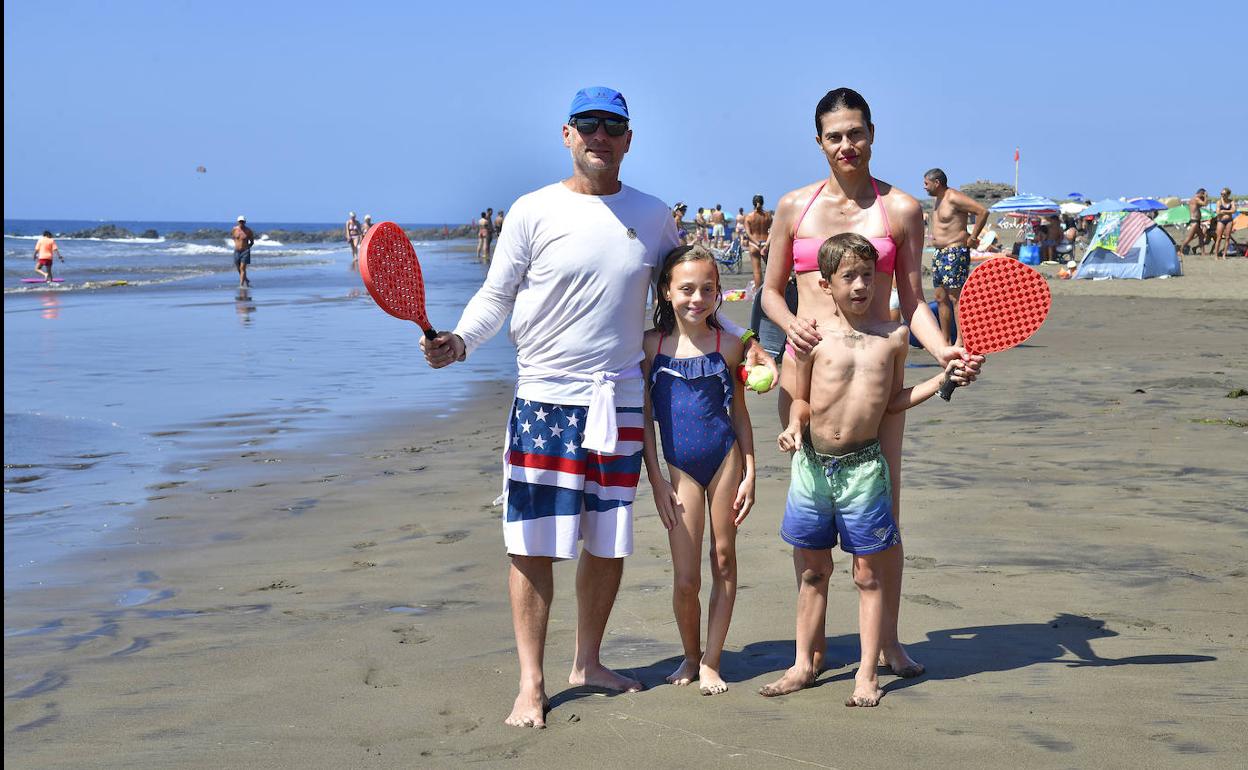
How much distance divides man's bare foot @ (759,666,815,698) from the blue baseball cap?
5.87 ft

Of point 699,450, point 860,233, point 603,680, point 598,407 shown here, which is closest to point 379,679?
point 603,680

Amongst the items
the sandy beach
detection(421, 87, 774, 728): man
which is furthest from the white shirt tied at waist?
the sandy beach

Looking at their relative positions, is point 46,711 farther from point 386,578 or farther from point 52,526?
point 52,526

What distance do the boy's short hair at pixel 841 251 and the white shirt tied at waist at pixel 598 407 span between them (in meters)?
0.70

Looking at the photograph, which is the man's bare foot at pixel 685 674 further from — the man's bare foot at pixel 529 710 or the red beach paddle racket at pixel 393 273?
the red beach paddle racket at pixel 393 273

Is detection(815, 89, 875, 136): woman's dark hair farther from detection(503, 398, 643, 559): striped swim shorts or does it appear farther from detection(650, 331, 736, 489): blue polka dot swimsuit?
detection(503, 398, 643, 559): striped swim shorts

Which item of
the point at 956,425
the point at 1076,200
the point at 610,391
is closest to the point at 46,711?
the point at 610,391

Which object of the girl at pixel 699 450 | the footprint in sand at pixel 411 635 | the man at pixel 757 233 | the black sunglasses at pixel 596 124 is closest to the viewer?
the black sunglasses at pixel 596 124

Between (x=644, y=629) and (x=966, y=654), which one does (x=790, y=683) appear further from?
(x=644, y=629)

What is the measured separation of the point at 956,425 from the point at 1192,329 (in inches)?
286

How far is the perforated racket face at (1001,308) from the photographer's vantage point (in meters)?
3.89

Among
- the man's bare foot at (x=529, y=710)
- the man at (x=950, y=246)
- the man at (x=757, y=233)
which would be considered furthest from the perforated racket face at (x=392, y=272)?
the man at (x=757, y=233)

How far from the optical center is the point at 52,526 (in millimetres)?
6324

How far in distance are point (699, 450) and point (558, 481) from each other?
1.49 ft
